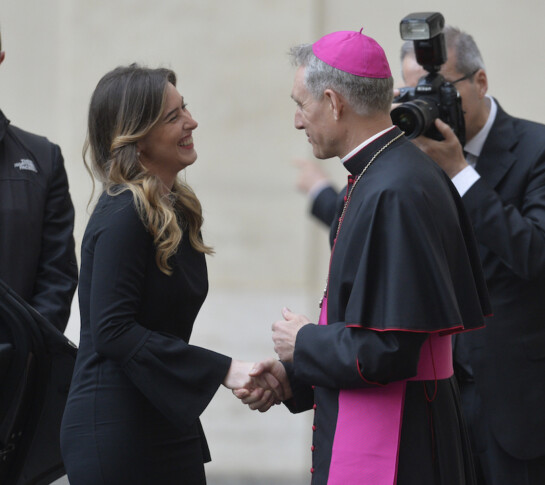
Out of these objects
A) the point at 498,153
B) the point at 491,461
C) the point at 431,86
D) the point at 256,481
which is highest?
the point at 431,86

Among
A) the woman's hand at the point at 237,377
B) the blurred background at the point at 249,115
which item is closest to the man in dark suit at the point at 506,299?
the woman's hand at the point at 237,377

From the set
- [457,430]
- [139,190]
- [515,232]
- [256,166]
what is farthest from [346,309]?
[256,166]

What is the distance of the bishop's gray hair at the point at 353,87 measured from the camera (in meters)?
2.66

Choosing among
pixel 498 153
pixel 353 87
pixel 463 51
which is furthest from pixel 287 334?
pixel 463 51

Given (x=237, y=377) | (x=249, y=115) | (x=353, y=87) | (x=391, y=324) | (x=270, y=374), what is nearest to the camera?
(x=391, y=324)

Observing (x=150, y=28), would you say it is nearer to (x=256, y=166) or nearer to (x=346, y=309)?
(x=256, y=166)

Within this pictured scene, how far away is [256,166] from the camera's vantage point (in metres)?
5.67

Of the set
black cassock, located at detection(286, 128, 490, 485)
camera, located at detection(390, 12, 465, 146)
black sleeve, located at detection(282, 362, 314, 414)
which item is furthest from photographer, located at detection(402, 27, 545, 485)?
black sleeve, located at detection(282, 362, 314, 414)

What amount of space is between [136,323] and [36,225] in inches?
39.7

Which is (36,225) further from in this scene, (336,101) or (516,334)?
(516,334)

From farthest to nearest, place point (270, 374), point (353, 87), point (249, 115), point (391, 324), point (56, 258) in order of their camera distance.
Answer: point (249, 115) < point (56, 258) < point (270, 374) < point (353, 87) < point (391, 324)

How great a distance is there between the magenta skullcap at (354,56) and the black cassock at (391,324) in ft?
0.58

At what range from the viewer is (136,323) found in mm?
2727

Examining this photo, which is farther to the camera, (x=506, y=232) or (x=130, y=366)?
(x=506, y=232)
